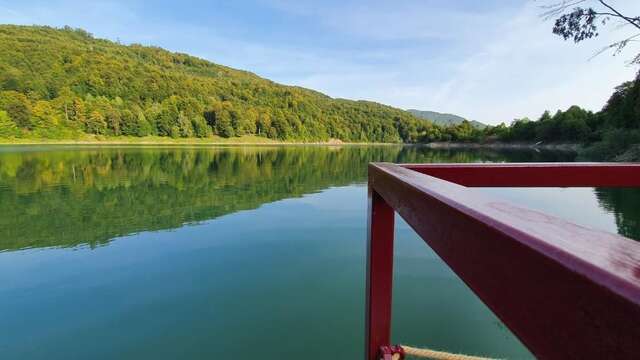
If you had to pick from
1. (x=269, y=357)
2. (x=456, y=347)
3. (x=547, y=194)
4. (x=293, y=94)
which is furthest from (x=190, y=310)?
(x=293, y=94)

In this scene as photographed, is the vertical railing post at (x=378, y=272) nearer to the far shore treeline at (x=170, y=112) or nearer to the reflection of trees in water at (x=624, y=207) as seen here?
the reflection of trees in water at (x=624, y=207)

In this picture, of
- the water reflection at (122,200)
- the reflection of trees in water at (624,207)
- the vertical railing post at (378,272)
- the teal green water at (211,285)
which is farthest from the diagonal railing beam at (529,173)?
the reflection of trees in water at (624,207)

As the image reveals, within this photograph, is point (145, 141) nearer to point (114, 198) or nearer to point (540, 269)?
point (114, 198)

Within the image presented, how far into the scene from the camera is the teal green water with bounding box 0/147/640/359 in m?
4.96

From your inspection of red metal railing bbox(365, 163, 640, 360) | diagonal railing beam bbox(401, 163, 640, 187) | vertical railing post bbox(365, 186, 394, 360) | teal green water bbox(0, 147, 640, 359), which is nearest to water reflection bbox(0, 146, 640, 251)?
teal green water bbox(0, 147, 640, 359)

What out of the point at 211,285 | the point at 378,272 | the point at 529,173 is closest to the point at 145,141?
the point at 211,285

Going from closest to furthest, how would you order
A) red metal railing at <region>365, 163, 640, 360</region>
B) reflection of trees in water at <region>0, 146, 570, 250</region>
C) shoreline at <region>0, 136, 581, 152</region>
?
red metal railing at <region>365, 163, 640, 360</region> < reflection of trees in water at <region>0, 146, 570, 250</region> < shoreline at <region>0, 136, 581, 152</region>

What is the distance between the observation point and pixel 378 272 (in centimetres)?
171

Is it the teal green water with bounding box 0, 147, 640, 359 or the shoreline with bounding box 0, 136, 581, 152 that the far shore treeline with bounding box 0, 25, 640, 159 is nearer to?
the shoreline with bounding box 0, 136, 581, 152

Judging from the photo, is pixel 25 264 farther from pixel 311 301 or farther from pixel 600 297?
pixel 600 297

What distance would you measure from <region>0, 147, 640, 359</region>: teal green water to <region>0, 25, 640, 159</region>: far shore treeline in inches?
1305

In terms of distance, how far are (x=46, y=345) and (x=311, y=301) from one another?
3.73m

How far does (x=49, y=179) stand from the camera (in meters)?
20.0

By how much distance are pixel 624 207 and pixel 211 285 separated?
17.0 m
